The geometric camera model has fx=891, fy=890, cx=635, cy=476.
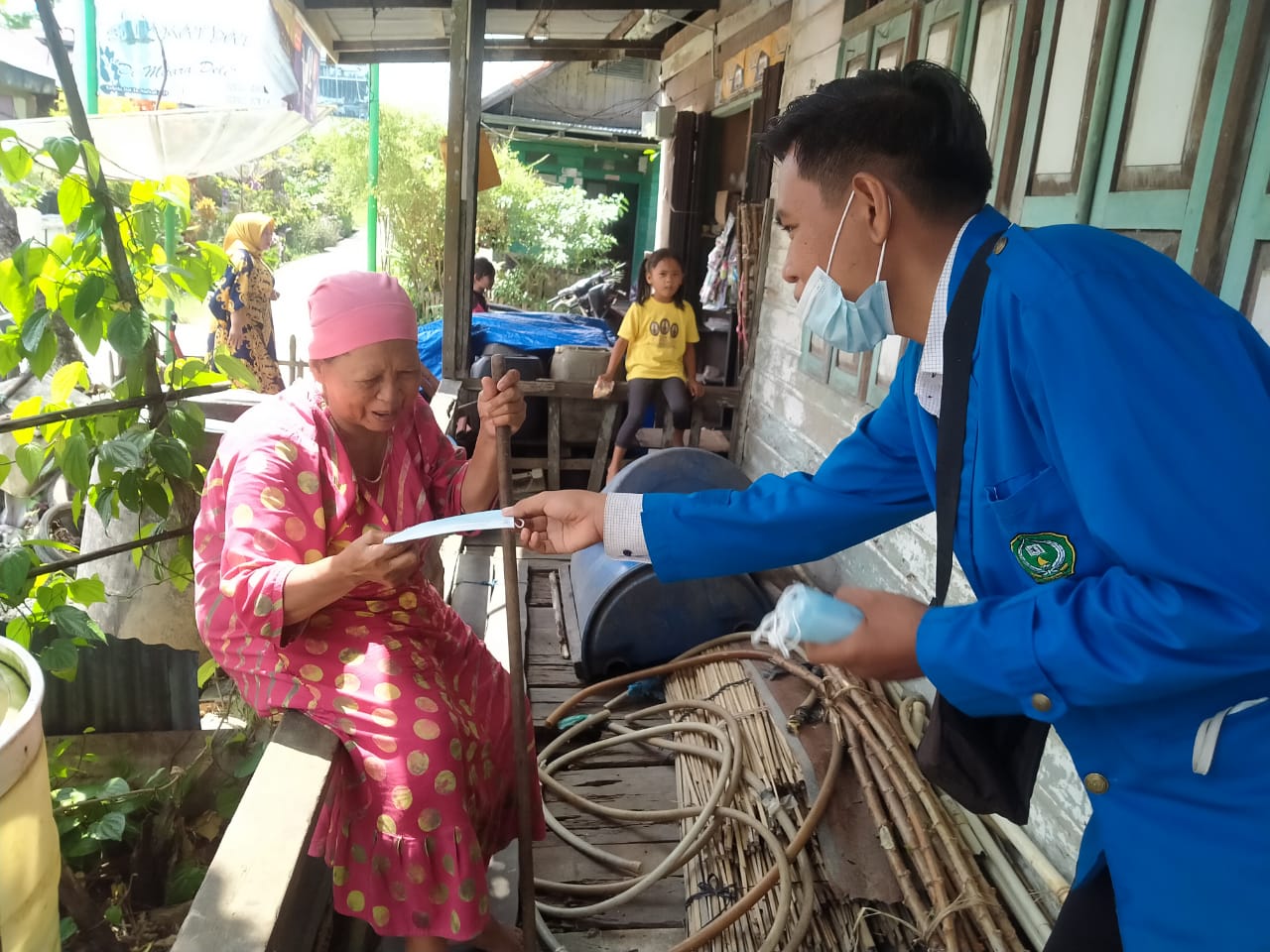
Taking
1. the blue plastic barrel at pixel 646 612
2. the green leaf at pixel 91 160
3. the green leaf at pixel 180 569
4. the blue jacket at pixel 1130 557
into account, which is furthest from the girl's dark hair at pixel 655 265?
the blue jacket at pixel 1130 557

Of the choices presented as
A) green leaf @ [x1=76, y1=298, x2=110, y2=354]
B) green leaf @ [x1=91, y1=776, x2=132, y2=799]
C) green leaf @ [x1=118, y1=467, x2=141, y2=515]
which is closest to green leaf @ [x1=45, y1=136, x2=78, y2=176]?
green leaf @ [x1=76, y1=298, x2=110, y2=354]

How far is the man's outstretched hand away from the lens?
1.97m

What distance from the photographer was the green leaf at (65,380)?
90.0 inches

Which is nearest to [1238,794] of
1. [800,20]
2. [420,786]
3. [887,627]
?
[887,627]

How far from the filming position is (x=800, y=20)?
5.27m

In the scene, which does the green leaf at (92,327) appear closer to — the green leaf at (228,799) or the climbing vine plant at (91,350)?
the climbing vine plant at (91,350)

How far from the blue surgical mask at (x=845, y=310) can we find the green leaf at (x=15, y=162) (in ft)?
5.82

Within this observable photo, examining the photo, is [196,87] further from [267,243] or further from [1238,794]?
[1238,794]

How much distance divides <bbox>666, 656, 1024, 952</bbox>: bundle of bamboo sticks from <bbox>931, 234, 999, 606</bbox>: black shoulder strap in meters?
1.57

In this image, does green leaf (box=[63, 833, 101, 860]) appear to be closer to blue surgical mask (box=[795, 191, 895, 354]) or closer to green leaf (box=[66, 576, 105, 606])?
green leaf (box=[66, 576, 105, 606])

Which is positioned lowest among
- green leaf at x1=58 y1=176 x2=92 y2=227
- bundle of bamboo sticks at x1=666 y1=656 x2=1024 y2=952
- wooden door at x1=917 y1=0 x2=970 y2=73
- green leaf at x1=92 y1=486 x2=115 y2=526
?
bundle of bamboo sticks at x1=666 y1=656 x2=1024 y2=952

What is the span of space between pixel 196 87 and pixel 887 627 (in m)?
8.59

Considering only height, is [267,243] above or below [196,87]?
below

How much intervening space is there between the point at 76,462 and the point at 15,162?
73 cm
